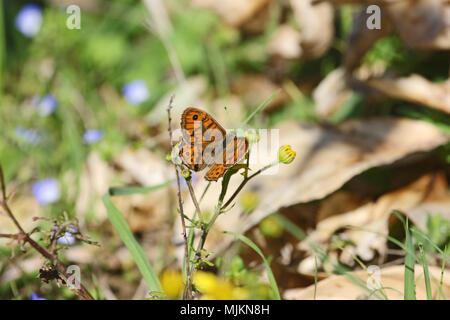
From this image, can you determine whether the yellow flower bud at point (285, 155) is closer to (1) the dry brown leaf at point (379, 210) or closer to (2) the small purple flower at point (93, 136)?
(1) the dry brown leaf at point (379, 210)

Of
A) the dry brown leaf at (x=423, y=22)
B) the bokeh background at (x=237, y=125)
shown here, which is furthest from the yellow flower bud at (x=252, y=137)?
the dry brown leaf at (x=423, y=22)

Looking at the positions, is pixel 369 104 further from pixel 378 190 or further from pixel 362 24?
pixel 378 190

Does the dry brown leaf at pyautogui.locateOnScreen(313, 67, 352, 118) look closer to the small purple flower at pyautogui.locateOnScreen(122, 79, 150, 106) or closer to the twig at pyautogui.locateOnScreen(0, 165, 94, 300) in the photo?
the small purple flower at pyautogui.locateOnScreen(122, 79, 150, 106)

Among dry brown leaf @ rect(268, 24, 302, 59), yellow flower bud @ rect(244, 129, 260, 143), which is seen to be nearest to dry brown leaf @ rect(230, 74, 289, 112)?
dry brown leaf @ rect(268, 24, 302, 59)
